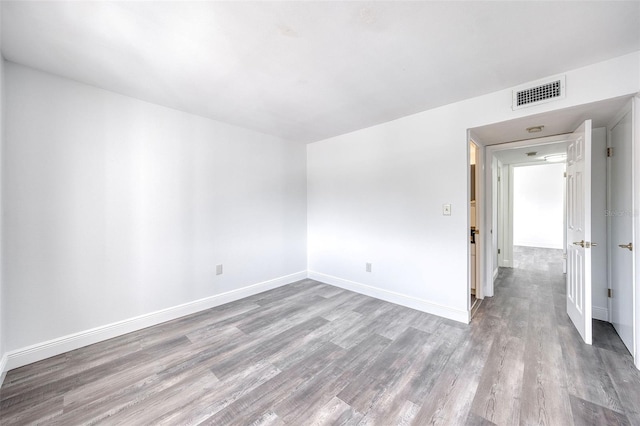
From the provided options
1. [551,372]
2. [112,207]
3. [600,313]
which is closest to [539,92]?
[551,372]

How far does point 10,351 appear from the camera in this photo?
195 cm

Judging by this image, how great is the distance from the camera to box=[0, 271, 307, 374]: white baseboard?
1.99m

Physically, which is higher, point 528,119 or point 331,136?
point 331,136

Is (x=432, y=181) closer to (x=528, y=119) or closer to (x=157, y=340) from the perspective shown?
(x=528, y=119)

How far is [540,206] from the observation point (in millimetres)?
7406

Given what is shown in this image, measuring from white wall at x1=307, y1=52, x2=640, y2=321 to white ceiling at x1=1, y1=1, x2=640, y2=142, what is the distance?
24cm

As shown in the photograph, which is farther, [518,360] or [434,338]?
[434,338]

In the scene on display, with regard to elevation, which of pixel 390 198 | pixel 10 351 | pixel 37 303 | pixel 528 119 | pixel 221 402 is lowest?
pixel 221 402

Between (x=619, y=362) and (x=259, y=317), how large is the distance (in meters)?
3.30

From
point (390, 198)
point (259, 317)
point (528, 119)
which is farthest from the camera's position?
point (390, 198)

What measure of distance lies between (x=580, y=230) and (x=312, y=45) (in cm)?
308

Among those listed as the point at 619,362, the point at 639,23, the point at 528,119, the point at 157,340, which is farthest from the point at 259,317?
the point at 639,23

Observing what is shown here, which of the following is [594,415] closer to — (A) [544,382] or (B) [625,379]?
(A) [544,382]

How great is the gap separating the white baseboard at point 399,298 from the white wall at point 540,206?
6377mm
